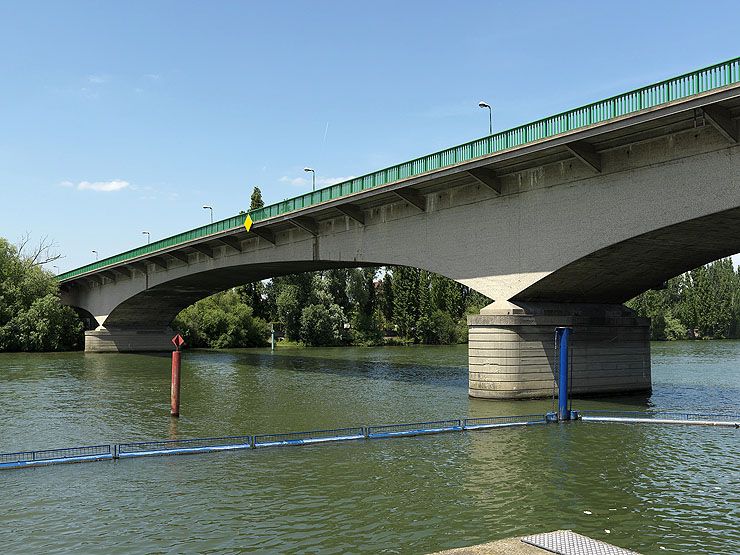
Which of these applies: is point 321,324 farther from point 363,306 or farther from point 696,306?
point 696,306

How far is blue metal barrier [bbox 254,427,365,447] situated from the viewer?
2072 cm

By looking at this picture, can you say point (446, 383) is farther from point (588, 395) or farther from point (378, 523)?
point (378, 523)

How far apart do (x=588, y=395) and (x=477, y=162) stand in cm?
1127

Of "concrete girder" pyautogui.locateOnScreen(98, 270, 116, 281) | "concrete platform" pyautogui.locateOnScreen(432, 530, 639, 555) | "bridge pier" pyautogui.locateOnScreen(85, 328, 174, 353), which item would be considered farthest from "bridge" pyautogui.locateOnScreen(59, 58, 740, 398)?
"bridge pier" pyautogui.locateOnScreen(85, 328, 174, 353)

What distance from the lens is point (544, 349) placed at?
2958 cm

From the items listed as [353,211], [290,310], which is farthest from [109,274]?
[353,211]

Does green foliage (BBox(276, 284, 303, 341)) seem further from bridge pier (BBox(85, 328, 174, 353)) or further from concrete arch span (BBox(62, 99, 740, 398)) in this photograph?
concrete arch span (BBox(62, 99, 740, 398))

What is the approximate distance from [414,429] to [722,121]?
13.2 meters

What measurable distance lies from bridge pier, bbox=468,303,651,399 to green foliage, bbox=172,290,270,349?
207 feet

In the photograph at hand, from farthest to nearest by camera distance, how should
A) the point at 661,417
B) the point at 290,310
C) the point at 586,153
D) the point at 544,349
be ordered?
the point at 290,310 → the point at 544,349 → the point at 586,153 → the point at 661,417

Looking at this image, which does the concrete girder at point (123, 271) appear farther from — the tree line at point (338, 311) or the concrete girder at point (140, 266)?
the tree line at point (338, 311)

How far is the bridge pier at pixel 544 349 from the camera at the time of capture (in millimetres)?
28859

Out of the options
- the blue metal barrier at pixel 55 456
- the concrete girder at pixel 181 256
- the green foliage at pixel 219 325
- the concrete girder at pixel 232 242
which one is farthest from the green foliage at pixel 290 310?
the blue metal barrier at pixel 55 456

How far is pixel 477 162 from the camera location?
2877 cm
